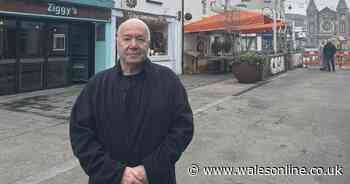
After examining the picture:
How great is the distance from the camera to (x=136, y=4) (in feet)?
53.4

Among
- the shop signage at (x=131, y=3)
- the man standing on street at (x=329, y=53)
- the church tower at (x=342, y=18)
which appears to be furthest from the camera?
the church tower at (x=342, y=18)

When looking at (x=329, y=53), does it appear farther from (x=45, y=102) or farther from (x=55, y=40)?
(x=45, y=102)

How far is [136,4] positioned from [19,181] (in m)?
12.0

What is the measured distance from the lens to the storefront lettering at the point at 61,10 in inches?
465

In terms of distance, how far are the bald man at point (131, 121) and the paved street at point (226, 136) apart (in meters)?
2.42

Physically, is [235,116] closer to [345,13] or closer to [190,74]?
[190,74]

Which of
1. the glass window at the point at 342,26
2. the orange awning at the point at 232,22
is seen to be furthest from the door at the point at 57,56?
the glass window at the point at 342,26

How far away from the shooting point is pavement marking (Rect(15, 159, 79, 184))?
495cm

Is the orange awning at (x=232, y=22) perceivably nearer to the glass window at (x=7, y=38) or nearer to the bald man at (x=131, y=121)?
the glass window at (x=7, y=38)

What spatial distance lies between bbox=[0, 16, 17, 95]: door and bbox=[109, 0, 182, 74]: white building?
537 centimetres

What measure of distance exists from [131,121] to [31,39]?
10.4 metres

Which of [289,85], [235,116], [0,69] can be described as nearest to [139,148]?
[235,116]

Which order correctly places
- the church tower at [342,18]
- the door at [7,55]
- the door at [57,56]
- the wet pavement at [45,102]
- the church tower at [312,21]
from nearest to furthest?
the wet pavement at [45,102] < the door at [7,55] < the door at [57,56] < the church tower at [342,18] < the church tower at [312,21]

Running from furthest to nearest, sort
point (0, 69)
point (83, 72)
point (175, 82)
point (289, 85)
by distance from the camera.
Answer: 1. point (289, 85)
2. point (83, 72)
3. point (0, 69)
4. point (175, 82)
